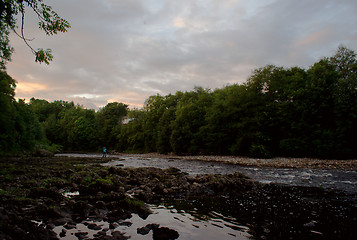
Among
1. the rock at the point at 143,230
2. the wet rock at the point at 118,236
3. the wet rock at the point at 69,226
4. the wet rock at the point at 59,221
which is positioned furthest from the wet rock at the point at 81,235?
the rock at the point at 143,230

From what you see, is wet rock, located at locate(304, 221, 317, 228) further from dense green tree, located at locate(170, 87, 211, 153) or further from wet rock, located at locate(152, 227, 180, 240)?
dense green tree, located at locate(170, 87, 211, 153)

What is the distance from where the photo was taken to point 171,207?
8.84 m

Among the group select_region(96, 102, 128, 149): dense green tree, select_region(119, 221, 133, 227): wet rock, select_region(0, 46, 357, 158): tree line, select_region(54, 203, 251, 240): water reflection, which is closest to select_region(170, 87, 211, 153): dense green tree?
select_region(0, 46, 357, 158): tree line

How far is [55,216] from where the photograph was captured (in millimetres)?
6824

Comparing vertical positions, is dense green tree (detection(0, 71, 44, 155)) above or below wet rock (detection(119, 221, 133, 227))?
above

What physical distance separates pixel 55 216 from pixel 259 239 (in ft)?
19.7

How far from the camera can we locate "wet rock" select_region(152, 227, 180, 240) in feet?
19.2

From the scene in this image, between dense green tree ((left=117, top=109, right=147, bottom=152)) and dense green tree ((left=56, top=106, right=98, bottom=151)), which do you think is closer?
dense green tree ((left=117, top=109, right=147, bottom=152))

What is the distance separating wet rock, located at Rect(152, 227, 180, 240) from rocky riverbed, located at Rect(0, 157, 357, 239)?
0.09 ft

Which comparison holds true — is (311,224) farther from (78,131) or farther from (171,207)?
(78,131)

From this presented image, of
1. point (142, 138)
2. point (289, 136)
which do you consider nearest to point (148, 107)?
point (142, 138)

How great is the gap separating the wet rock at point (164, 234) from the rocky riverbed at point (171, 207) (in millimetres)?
27

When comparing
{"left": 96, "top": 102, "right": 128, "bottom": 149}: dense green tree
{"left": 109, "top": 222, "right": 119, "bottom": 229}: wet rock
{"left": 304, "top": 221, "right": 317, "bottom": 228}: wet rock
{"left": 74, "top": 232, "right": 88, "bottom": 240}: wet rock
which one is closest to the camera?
{"left": 74, "top": 232, "right": 88, "bottom": 240}: wet rock

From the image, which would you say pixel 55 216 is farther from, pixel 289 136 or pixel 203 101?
pixel 203 101
